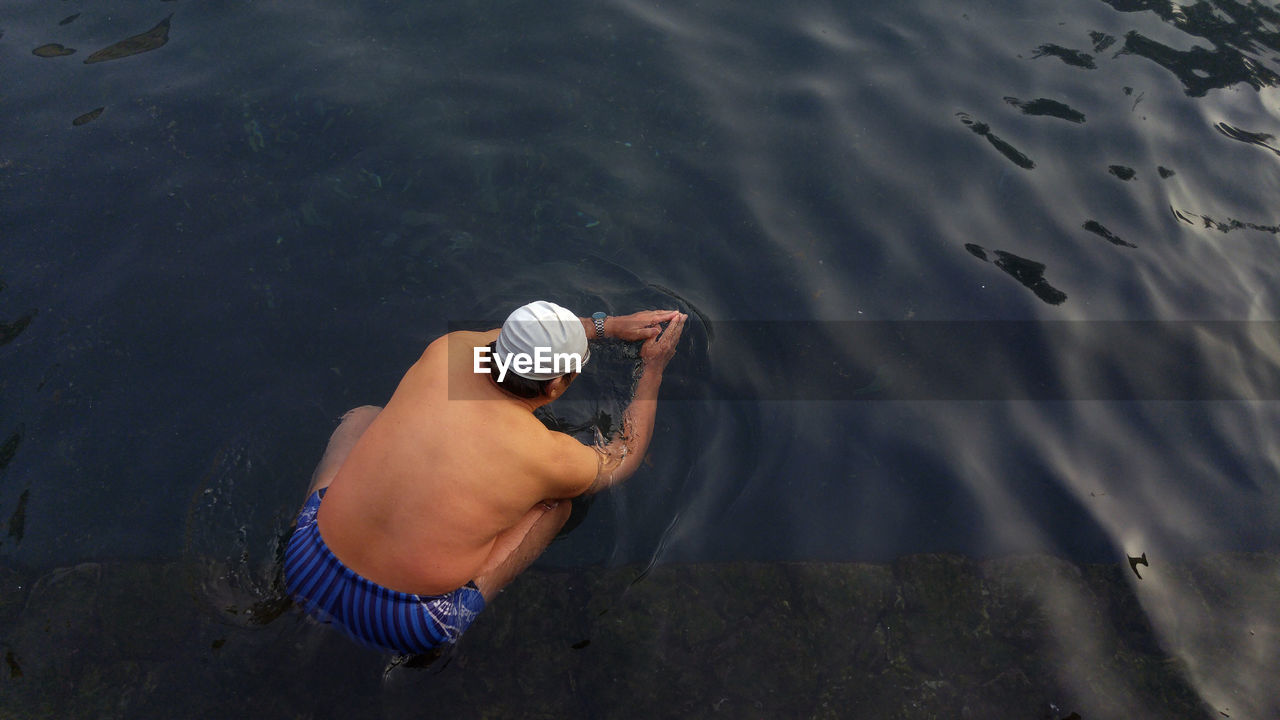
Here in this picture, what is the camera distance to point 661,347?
488cm

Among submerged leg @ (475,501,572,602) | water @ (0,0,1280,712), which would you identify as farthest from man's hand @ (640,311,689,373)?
submerged leg @ (475,501,572,602)

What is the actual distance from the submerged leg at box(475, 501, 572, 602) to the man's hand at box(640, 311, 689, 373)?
3.50 feet

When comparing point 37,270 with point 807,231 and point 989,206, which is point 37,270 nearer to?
point 807,231

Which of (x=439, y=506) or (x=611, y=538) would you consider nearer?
(x=439, y=506)

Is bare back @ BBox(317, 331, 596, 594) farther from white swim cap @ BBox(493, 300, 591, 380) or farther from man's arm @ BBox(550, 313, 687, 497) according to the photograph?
man's arm @ BBox(550, 313, 687, 497)

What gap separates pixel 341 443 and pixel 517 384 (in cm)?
150

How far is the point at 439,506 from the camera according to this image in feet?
10.6

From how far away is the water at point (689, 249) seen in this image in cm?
450

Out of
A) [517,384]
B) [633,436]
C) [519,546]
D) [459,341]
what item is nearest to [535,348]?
[517,384]

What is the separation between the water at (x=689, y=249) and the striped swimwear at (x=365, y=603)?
0.73 m

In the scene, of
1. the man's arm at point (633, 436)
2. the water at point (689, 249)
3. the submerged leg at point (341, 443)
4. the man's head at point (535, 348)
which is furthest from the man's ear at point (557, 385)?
the submerged leg at point (341, 443)

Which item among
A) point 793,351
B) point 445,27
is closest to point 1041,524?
point 793,351

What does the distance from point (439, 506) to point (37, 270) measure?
12.4 feet

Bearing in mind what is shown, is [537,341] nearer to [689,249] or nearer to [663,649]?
[663,649]
